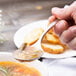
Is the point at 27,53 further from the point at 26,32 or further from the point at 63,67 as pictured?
the point at 26,32

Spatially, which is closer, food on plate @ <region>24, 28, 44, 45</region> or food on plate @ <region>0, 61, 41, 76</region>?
food on plate @ <region>0, 61, 41, 76</region>

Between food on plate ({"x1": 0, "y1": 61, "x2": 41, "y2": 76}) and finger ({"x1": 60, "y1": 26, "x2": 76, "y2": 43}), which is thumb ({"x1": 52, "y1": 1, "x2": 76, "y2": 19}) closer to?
finger ({"x1": 60, "y1": 26, "x2": 76, "y2": 43})

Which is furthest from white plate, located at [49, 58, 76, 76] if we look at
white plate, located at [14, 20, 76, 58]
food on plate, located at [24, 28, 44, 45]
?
food on plate, located at [24, 28, 44, 45]

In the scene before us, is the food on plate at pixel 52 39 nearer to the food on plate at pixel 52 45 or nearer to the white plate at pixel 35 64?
the food on plate at pixel 52 45

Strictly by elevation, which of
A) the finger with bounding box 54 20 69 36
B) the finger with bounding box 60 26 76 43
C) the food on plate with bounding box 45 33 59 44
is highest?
the finger with bounding box 54 20 69 36

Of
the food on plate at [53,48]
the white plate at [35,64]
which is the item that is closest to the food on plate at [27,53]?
the white plate at [35,64]

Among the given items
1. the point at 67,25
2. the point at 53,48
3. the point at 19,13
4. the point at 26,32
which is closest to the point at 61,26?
the point at 67,25

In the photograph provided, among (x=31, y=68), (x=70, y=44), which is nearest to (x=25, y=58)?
(x=31, y=68)

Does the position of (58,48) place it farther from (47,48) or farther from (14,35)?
(14,35)
